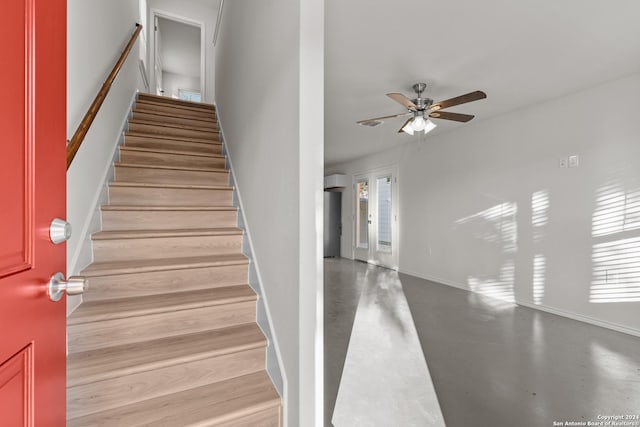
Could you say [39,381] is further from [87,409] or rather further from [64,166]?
[87,409]

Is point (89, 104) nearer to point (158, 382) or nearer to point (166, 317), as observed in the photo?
point (166, 317)

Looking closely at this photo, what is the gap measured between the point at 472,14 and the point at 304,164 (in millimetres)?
1783

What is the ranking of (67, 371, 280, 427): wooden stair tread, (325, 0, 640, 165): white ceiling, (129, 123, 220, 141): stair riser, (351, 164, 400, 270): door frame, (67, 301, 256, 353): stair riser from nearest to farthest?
(67, 371, 280, 427): wooden stair tread < (67, 301, 256, 353): stair riser < (325, 0, 640, 165): white ceiling < (129, 123, 220, 141): stair riser < (351, 164, 400, 270): door frame

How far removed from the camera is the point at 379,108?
3809 millimetres

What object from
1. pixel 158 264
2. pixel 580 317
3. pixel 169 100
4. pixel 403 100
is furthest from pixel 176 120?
pixel 580 317

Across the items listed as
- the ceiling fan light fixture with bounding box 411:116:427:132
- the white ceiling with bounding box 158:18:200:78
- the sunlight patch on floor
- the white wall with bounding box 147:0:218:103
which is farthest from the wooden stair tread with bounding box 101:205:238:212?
the white ceiling with bounding box 158:18:200:78

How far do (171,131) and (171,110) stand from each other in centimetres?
65

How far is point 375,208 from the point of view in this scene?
650 centimetres

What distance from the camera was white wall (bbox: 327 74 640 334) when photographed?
288 centimetres

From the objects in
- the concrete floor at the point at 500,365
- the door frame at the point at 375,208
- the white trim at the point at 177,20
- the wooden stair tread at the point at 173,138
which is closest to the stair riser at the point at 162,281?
the concrete floor at the point at 500,365

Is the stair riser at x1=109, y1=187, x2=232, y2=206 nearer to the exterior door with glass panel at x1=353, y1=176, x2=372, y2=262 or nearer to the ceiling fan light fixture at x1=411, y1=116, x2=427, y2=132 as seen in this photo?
the ceiling fan light fixture at x1=411, y1=116, x2=427, y2=132

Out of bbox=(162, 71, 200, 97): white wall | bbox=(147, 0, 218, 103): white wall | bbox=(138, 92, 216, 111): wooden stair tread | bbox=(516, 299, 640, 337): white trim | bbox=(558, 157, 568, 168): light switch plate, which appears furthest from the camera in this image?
bbox=(162, 71, 200, 97): white wall

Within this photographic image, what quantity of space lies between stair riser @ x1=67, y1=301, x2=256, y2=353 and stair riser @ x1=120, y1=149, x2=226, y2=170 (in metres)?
1.54

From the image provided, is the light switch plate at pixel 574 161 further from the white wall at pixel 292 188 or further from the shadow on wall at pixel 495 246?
the white wall at pixel 292 188
